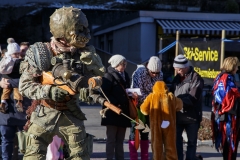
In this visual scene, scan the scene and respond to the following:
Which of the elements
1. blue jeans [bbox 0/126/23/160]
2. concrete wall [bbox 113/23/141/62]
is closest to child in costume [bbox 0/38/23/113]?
blue jeans [bbox 0/126/23/160]

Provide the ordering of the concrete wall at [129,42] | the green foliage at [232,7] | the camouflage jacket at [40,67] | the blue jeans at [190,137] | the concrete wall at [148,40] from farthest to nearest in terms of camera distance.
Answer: the green foliage at [232,7], the concrete wall at [129,42], the concrete wall at [148,40], the blue jeans at [190,137], the camouflage jacket at [40,67]

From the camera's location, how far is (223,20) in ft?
72.8

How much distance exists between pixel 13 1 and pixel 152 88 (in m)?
30.4

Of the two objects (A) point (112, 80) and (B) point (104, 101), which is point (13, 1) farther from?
(B) point (104, 101)

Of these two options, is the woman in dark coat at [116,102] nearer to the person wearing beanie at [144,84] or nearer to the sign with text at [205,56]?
the person wearing beanie at [144,84]

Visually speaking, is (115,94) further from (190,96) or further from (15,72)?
(15,72)

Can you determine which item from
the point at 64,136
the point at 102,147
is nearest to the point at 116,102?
the point at 102,147

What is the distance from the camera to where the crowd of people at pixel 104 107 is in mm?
4691

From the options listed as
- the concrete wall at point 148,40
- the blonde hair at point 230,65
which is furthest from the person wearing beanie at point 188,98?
the concrete wall at point 148,40

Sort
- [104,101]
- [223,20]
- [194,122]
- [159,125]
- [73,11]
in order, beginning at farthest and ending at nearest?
[223,20] → [194,122] → [159,125] → [73,11] → [104,101]

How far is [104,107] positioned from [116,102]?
1.10ft

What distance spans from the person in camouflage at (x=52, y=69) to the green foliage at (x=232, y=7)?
3112cm

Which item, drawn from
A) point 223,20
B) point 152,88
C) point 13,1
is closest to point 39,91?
point 152,88

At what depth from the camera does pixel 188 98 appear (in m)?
7.45
